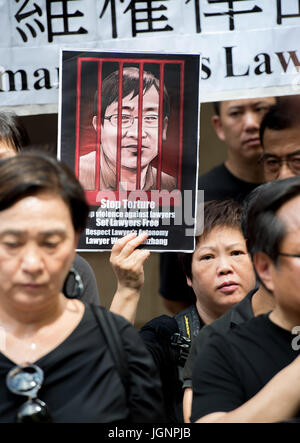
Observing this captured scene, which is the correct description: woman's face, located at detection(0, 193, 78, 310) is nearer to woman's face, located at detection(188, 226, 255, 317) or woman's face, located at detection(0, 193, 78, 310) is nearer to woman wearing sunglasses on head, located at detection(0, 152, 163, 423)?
woman wearing sunglasses on head, located at detection(0, 152, 163, 423)

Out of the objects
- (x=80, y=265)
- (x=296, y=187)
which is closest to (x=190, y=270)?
(x=80, y=265)

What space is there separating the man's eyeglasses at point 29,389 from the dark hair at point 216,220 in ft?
4.28

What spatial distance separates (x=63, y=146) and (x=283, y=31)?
3.56 feet

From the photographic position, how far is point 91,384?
2.13 metres

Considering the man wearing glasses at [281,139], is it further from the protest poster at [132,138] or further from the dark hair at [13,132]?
the dark hair at [13,132]

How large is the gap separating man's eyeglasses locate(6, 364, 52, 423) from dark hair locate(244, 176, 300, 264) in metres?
0.79

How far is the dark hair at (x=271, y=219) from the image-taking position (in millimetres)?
2336

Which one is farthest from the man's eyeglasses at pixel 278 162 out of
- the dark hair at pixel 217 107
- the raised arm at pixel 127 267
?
the raised arm at pixel 127 267

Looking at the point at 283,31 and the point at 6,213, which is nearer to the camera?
the point at 6,213

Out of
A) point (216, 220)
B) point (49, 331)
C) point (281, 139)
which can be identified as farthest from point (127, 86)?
point (49, 331)

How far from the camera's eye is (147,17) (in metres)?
3.35

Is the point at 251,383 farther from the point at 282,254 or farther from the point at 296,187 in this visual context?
the point at 296,187

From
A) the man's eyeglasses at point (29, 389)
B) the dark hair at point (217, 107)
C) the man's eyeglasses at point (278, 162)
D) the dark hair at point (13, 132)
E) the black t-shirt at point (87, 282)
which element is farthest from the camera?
the dark hair at point (217, 107)

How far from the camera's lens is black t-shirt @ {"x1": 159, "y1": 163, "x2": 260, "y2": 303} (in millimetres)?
3885
